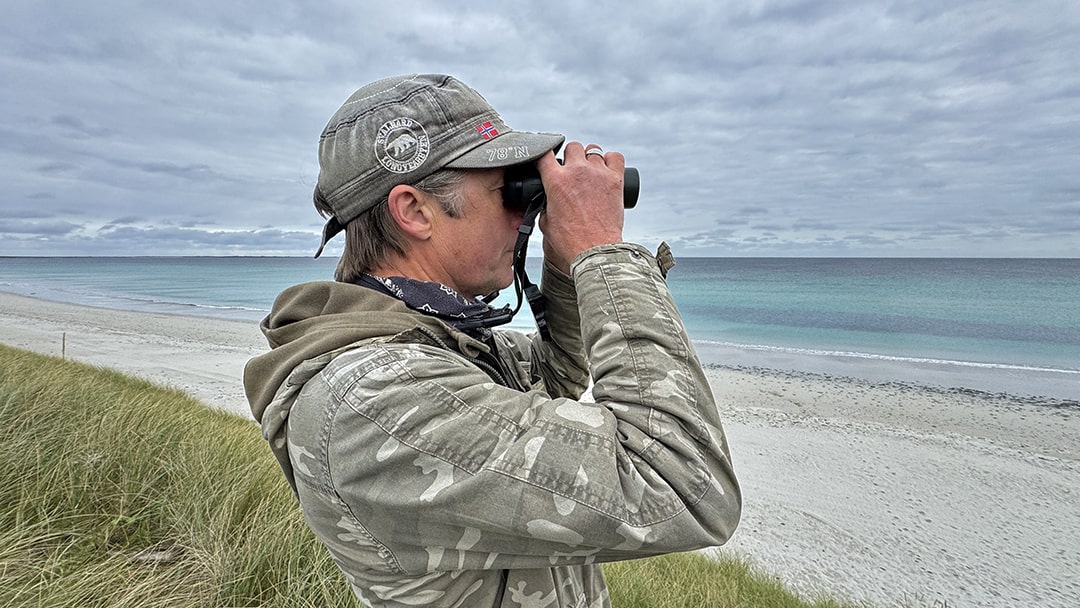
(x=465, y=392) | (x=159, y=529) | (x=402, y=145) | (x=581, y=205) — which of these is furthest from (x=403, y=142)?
(x=159, y=529)

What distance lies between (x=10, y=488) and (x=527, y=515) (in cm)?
311

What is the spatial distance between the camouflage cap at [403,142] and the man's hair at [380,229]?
A: 0.02m

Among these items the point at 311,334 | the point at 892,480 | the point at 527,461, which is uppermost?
the point at 311,334

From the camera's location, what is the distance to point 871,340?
22422mm

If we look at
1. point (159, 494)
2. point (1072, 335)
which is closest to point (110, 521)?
point (159, 494)

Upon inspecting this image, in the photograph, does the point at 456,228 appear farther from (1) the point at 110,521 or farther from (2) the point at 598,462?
(1) the point at 110,521

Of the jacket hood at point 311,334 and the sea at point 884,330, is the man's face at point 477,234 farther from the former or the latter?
the sea at point 884,330

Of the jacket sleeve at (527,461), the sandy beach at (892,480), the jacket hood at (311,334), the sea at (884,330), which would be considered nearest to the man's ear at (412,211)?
the jacket hood at (311,334)

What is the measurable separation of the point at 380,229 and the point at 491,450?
1.83ft

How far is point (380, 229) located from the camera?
1.25 m

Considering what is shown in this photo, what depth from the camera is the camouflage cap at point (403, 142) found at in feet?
3.92

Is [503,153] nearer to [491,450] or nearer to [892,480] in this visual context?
[491,450]

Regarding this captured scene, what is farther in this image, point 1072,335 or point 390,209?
point 1072,335

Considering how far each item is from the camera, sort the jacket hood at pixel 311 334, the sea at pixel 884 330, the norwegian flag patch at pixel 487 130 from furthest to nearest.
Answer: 1. the sea at pixel 884 330
2. the norwegian flag patch at pixel 487 130
3. the jacket hood at pixel 311 334
